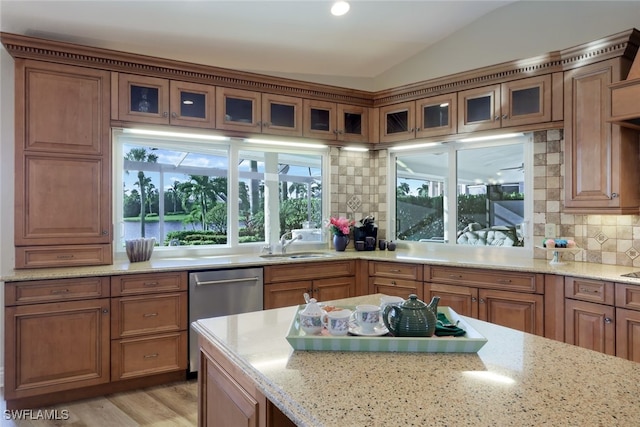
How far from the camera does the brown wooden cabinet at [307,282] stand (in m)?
3.39

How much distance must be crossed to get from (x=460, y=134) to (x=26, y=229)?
11.5 ft

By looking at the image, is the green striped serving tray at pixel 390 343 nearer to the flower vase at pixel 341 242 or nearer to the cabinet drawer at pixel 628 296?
the cabinet drawer at pixel 628 296

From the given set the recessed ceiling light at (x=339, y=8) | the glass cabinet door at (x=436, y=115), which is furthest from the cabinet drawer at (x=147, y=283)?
the glass cabinet door at (x=436, y=115)

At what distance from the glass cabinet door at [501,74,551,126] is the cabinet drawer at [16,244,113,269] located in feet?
11.1

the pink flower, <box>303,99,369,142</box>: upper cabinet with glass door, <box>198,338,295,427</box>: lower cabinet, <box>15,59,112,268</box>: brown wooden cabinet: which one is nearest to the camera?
<box>198,338,295,427</box>: lower cabinet

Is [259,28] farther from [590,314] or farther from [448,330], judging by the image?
[590,314]

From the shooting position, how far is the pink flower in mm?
4071

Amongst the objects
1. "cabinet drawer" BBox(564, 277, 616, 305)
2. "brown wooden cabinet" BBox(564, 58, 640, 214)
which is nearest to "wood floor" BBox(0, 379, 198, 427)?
"cabinet drawer" BBox(564, 277, 616, 305)

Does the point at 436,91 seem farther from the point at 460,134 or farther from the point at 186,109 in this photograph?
the point at 186,109

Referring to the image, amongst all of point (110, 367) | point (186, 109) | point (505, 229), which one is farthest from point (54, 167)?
point (505, 229)

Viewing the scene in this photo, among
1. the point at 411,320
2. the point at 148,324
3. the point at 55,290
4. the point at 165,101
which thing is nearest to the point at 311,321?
the point at 411,320

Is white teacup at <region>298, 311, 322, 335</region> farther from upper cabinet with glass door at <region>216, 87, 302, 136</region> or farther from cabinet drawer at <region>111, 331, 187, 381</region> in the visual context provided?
upper cabinet with glass door at <region>216, 87, 302, 136</region>

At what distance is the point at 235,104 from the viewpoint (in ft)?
11.6

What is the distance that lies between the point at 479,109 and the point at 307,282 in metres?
2.15
